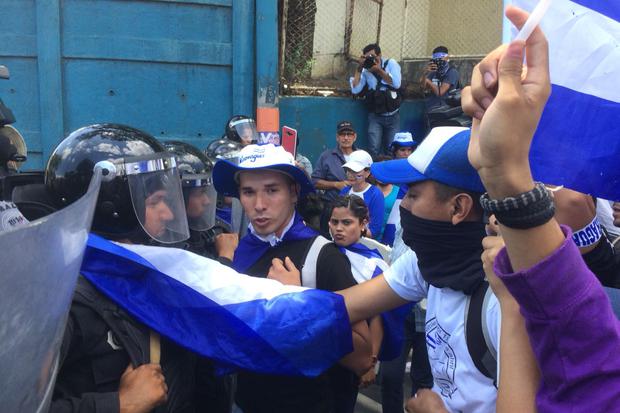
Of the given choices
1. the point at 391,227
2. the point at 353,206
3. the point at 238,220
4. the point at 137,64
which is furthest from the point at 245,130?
the point at 238,220

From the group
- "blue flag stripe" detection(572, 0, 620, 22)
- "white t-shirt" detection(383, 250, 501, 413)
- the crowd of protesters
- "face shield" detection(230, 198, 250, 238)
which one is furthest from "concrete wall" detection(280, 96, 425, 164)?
"blue flag stripe" detection(572, 0, 620, 22)

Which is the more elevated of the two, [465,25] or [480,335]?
[465,25]

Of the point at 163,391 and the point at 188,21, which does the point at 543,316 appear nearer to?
the point at 163,391

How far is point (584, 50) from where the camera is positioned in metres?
1.59

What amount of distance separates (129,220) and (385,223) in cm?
414

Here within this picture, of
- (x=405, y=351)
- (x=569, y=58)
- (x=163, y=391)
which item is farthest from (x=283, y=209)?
(x=405, y=351)

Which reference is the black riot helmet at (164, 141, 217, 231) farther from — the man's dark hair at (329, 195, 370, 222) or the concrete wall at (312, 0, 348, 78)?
the concrete wall at (312, 0, 348, 78)

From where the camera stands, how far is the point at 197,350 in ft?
6.58

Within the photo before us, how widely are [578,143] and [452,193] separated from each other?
1.28 ft

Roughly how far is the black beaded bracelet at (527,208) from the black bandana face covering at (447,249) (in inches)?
26.1

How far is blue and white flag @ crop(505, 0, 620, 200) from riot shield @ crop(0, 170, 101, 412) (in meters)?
1.17

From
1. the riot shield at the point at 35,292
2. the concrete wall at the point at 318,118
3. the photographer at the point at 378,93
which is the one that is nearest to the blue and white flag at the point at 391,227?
the photographer at the point at 378,93

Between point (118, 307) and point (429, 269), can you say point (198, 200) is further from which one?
point (429, 269)

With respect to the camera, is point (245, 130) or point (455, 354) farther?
point (245, 130)
